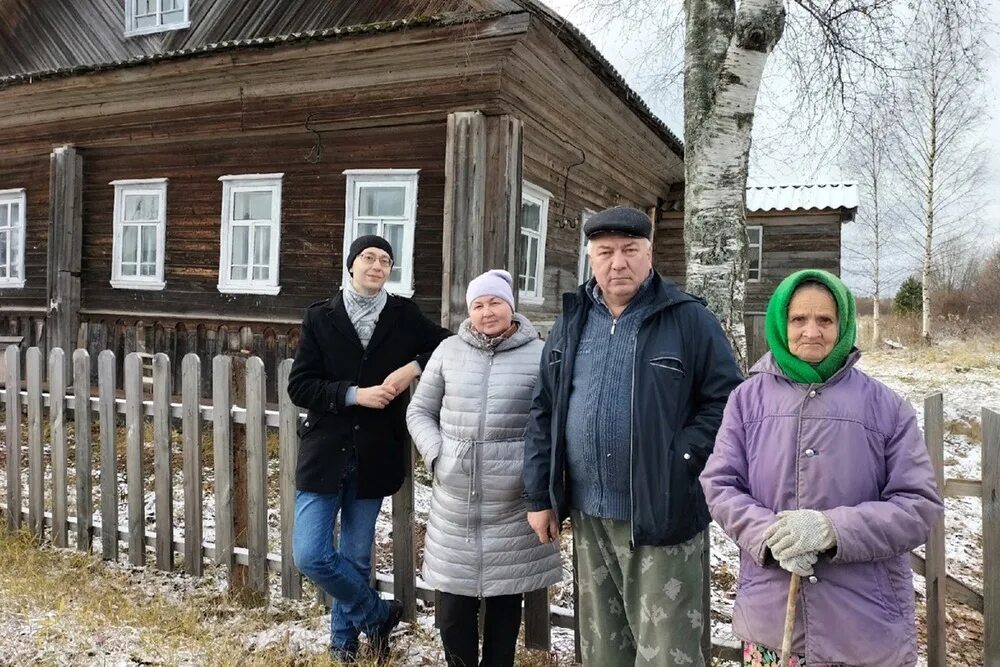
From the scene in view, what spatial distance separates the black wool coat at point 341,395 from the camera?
8.66ft

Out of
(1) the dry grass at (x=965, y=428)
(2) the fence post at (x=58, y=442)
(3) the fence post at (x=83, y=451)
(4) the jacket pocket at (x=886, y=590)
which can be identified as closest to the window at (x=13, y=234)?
(2) the fence post at (x=58, y=442)

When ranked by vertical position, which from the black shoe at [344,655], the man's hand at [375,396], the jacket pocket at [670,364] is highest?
the jacket pocket at [670,364]

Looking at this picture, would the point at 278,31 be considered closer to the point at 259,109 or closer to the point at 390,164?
the point at 259,109

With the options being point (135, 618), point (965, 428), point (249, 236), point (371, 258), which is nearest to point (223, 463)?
point (135, 618)

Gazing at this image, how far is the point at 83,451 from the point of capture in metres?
3.82

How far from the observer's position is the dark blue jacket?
1.94 m

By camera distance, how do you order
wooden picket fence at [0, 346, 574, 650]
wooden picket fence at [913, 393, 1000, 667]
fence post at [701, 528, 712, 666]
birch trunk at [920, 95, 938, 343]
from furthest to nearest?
1. birch trunk at [920, 95, 938, 343]
2. wooden picket fence at [0, 346, 574, 650]
3. wooden picket fence at [913, 393, 1000, 667]
4. fence post at [701, 528, 712, 666]

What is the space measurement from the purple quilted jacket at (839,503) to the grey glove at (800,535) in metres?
0.02

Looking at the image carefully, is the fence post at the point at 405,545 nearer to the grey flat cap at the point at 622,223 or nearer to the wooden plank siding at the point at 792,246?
the grey flat cap at the point at 622,223

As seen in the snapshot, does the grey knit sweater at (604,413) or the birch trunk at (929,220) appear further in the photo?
the birch trunk at (929,220)

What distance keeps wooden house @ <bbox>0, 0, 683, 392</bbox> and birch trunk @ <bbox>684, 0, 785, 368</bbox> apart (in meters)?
1.62

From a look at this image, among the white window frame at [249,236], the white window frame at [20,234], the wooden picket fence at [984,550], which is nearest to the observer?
the wooden picket fence at [984,550]

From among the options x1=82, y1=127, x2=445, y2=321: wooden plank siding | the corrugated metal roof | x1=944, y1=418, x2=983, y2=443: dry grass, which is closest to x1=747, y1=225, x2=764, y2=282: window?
the corrugated metal roof

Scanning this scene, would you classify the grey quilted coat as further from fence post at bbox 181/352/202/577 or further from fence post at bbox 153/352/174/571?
fence post at bbox 153/352/174/571
